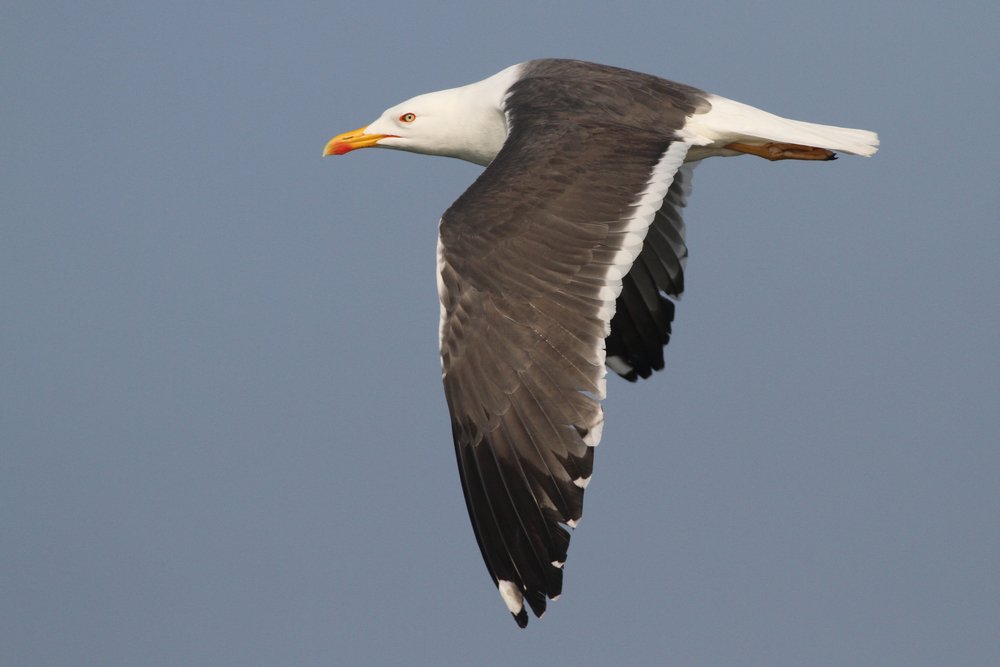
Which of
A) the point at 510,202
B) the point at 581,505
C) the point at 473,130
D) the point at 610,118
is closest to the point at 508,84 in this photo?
the point at 473,130

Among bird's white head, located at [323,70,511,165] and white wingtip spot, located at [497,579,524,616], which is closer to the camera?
white wingtip spot, located at [497,579,524,616]

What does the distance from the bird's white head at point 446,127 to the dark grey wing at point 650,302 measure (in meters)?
1.45

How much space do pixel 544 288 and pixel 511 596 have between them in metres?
1.76

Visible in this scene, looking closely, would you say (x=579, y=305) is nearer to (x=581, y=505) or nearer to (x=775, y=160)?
(x=581, y=505)

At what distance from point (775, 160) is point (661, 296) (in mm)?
1385

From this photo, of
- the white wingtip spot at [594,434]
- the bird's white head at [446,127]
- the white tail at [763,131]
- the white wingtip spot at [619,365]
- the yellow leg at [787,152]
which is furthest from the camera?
the white wingtip spot at [619,365]

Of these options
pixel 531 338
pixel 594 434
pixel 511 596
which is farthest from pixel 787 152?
pixel 511 596

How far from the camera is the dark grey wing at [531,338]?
879 cm

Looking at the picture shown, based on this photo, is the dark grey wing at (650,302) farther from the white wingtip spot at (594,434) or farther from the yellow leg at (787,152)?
the white wingtip spot at (594,434)

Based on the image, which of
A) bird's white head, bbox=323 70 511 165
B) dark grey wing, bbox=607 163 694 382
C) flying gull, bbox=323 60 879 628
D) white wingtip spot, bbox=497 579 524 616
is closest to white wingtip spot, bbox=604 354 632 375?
dark grey wing, bbox=607 163 694 382

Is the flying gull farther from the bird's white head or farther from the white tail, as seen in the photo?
the bird's white head

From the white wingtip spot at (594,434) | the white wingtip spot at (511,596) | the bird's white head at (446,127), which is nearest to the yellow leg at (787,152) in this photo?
the bird's white head at (446,127)

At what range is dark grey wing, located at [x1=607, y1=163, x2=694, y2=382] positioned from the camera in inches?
484

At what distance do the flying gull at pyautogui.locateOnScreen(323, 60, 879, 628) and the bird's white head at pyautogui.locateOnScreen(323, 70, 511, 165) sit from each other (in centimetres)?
97
